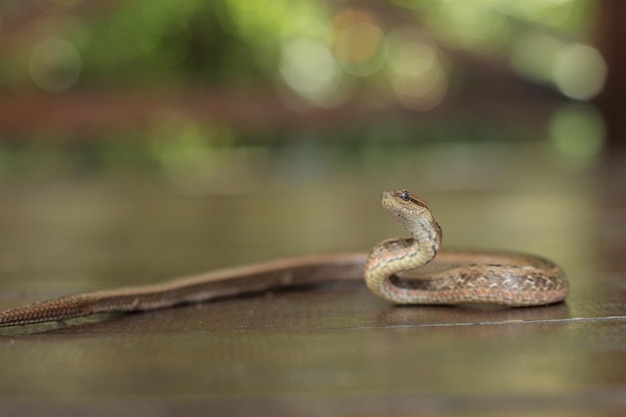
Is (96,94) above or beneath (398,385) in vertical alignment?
above

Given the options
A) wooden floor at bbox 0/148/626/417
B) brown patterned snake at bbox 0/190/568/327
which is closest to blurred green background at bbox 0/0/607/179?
wooden floor at bbox 0/148/626/417

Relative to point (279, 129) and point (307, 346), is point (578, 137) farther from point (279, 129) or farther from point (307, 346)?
point (307, 346)

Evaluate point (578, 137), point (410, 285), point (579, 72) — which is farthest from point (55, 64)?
point (410, 285)

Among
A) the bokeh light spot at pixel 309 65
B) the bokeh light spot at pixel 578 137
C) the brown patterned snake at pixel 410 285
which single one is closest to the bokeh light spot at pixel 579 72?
the bokeh light spot at pixel 578 137

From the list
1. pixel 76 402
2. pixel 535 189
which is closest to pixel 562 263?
pixel 76 402

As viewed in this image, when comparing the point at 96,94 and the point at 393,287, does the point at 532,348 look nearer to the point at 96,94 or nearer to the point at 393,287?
the point at 393,287

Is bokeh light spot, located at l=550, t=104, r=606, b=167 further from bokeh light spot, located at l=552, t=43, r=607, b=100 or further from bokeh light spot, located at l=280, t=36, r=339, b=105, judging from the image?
bokeh light spot, located at l=280, t=36, r=339, b=105
